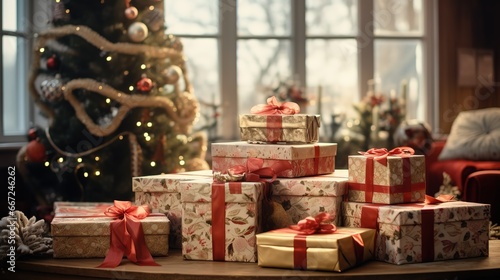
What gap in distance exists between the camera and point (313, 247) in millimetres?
2814

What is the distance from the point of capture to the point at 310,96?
19.7ft

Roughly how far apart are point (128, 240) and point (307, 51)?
11.5 ft

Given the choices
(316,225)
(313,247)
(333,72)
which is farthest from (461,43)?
(313,247)

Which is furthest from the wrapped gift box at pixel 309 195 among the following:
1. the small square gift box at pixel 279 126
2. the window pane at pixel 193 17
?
the window pane at pixel 193 17

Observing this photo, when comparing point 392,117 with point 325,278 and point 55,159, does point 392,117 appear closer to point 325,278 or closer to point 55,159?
point 55,159

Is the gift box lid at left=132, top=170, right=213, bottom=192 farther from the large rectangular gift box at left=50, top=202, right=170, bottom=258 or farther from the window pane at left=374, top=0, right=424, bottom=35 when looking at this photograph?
the window pane at left=374, top=0, right=424, bottom=35

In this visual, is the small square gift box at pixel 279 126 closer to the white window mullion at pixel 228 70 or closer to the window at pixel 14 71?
the window at pixel 14 71

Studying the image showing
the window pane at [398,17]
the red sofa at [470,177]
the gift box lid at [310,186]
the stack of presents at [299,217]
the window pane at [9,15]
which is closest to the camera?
the stack of presents at [299,217]

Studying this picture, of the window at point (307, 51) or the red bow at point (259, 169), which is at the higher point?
the window at point (307, 51)

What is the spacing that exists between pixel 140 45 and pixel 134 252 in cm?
184

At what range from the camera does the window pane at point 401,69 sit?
6.40 meters

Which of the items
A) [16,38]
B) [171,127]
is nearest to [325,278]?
[171,127]

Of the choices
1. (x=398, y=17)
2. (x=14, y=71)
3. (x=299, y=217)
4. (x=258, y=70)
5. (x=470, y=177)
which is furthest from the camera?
(x=398, y=17)

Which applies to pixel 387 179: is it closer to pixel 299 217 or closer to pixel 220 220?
pixel 299 217
